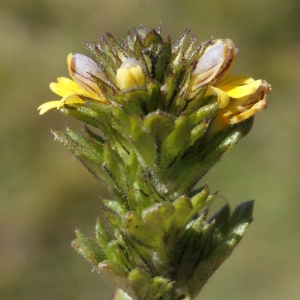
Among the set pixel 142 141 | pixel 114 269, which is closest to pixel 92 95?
pixel 142 141

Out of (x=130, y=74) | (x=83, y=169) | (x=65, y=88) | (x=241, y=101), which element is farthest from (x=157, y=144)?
(x=83, y=169)

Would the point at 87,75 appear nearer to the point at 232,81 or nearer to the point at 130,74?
the point at 130,74

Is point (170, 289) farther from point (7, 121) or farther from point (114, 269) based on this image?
point (7, 121)

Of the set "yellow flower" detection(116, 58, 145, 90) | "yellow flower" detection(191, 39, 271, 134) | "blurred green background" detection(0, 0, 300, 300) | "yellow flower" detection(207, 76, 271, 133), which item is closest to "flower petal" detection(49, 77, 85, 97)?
"yellow flower" detection(116, 58, 145, 90)

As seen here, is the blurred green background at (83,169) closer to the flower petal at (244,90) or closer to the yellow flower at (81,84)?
the yellow flower at (81,84)

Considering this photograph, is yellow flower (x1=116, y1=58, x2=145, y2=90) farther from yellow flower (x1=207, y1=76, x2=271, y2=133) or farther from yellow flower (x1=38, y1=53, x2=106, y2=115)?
yellow flower (x1=207, y1=76, x2=271, y2=133)

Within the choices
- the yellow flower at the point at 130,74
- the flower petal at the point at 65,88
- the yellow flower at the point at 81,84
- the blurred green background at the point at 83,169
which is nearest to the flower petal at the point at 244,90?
the yellow flower at the point at 130,74
